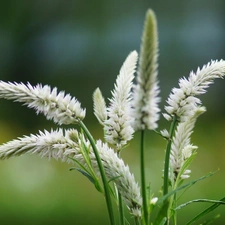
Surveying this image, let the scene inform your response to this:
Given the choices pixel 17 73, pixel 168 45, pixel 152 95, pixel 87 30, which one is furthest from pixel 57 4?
pixel 152 95

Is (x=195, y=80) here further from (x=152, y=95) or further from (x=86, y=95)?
(x=86, y=95)

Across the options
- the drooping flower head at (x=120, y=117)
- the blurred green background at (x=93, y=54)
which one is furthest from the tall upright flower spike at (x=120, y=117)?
the blurred green background at (x=93, y=54)

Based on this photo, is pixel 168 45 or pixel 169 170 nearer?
pixel 169 170

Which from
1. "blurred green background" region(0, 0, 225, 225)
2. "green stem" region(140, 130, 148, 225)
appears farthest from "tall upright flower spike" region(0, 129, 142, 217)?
"blurred green background" region(0, 0, 225, 225)

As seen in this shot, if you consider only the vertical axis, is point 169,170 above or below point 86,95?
below

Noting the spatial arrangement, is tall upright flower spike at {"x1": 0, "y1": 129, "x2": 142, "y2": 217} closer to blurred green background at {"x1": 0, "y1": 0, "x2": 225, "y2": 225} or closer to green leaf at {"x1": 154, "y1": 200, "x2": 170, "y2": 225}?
green leaf at {"x1": 154, "y1": 200, "x2": 170, "y2": 225}

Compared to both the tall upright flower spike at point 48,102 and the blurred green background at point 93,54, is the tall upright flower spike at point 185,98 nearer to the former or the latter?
the tall upright flower spike at point 48,102

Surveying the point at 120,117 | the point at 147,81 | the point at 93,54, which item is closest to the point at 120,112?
the point at 120,117
